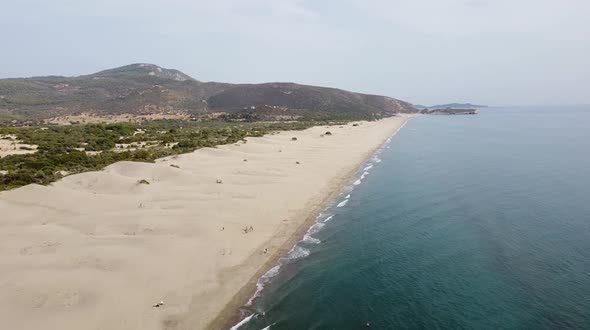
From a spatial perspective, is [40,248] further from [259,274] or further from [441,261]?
[441,261]

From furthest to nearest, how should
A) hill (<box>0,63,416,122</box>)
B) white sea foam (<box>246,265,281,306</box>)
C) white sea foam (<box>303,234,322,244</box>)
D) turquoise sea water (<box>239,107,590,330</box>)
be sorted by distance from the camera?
hill (<box>0,63,416,122</box>) → white sea foam (<box>303,234,322,244</box>) → white sea foam (<box>246,265,281,306</box>) → turquoise sea water (<box>239,107,590,330</box>)

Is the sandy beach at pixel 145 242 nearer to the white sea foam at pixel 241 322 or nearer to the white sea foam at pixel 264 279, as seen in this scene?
the white sea foam at pixel 264 279

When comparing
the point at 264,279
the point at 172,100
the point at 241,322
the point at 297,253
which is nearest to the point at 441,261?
the point at 297,253

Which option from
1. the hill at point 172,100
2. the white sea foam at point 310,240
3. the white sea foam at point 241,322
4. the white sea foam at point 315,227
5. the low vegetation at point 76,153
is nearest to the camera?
the white sea foam at point 241,322

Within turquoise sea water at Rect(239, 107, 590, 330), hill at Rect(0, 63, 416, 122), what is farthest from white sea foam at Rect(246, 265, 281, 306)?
hill at Rect(0, 63, 416, 122)

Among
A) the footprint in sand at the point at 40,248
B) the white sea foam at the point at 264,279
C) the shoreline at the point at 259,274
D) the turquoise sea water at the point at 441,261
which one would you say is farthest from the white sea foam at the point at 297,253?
the footprint in sand at the point at 40,248

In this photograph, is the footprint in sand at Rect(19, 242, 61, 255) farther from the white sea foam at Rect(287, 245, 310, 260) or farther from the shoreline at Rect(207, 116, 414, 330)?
the white sea foam at Rect(287, 245, 310, 260)
